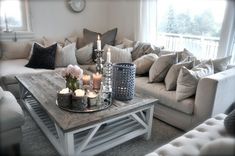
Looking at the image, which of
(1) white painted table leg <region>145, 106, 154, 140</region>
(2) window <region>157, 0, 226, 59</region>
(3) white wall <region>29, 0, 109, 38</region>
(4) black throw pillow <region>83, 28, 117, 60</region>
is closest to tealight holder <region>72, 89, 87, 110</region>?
(1) white painted table leg <region>145, 106, 154, 140</region>

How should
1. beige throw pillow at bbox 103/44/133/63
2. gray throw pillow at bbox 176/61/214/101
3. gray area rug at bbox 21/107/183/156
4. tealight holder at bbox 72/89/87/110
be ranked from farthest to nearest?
1. beige throw pillow at bbox 103/44/133/63
2. gray throw pillow at bbox 176/61/214/101
3. gray area rug at bbox 21/107/183/156
4. tealight holder at bbox 72/89/87/110

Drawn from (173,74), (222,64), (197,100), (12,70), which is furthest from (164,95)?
(12,70)

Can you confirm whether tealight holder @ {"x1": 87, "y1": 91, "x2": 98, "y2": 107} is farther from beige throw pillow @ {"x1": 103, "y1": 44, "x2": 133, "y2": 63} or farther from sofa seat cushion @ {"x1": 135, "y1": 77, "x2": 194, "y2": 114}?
beige throw pillow @ {"x1": 103, "y1": 44, "x2": 133, "y2": 63}

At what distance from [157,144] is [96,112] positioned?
0.68m

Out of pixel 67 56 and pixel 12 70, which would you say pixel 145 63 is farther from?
pixel 12 70

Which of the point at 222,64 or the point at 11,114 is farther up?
the point at 222,64

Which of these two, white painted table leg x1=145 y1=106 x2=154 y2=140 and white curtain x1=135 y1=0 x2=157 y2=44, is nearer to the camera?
white painted table leg x1=145 y1=106 x2=154 y2=140

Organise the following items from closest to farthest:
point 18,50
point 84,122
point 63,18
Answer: point 84,122
point 63,18
point 18,50

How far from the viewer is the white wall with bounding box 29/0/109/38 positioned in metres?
2.26

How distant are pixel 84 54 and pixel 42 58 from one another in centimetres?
65

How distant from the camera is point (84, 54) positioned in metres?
3.21

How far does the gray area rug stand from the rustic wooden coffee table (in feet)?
0.31

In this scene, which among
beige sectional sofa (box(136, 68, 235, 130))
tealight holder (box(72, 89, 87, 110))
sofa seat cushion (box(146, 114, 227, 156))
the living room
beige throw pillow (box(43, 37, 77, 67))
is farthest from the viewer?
beige throw pillow (box(43, 37, 77, 67))

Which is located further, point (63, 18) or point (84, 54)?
point (84, 54)
